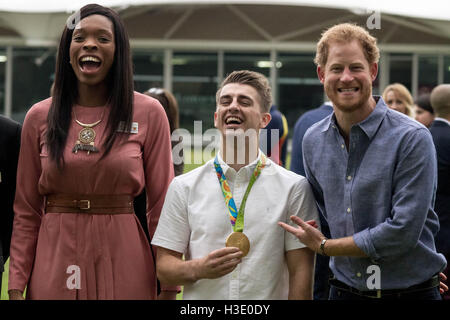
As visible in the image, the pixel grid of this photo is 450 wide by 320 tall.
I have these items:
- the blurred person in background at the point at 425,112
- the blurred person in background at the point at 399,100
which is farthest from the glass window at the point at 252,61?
the blurred person in background at the point at 425,112

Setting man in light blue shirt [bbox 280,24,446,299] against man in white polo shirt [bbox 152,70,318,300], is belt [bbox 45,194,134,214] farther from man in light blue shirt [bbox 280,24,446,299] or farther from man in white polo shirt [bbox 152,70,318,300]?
man in light blue shirt [bbox 280,24,446,299]

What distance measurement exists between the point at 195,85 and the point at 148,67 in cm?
177

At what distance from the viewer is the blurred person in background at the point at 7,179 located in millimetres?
3318

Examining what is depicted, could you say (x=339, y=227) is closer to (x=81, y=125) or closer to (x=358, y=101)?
(x=358, y=101)

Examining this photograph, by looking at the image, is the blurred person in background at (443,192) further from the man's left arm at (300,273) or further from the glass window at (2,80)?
the glass window at (2,80)

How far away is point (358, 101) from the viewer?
2.85 metres

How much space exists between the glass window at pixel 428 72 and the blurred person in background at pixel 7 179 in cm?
2039

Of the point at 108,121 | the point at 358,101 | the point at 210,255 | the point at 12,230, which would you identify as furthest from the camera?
the point at 12,230

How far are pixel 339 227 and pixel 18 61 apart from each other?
20794 mm

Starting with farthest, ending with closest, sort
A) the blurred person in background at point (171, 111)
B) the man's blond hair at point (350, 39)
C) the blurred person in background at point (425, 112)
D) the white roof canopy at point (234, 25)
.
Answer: the white roof canopy at point (234, 25), the blurred person in background at point (425, 112), the blurred person in background at point (171, 111), the man's blond hair at point (350, 39)

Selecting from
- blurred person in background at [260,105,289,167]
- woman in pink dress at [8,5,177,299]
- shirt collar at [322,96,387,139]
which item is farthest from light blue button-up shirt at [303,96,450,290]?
blurred person in background at [260,105,289,167]

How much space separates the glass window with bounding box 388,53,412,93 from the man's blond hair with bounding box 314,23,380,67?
2011 cm

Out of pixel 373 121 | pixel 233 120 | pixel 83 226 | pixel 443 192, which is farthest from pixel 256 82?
pixel 443 192
